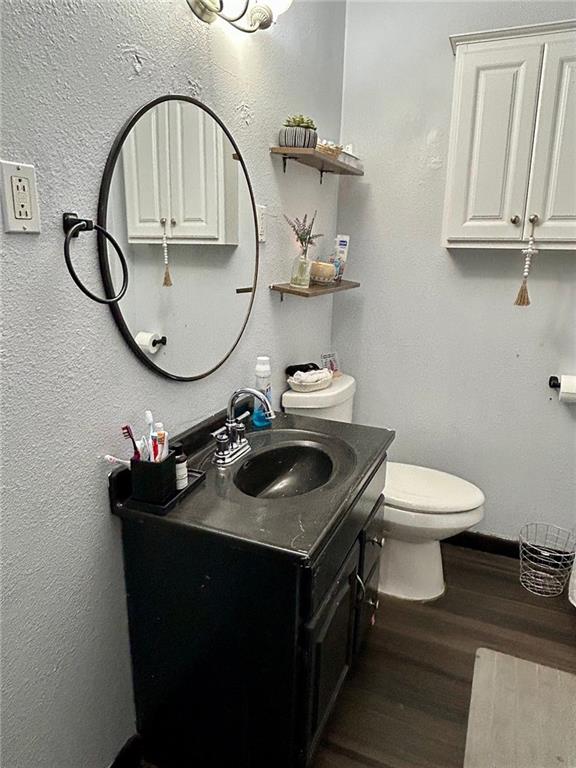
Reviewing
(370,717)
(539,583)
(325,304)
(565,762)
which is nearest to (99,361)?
(370,717)

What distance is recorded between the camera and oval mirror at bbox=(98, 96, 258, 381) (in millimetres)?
1158

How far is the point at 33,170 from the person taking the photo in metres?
0.92

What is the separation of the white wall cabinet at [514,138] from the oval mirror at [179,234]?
2.97 ft

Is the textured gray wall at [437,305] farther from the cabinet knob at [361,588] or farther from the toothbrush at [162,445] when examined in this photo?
the toothbrush at [162,445]

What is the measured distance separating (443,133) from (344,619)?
1883 millimetres

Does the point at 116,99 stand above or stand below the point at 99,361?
above

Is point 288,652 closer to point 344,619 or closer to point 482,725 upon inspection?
point 344,619

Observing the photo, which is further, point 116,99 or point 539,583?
point 539,583

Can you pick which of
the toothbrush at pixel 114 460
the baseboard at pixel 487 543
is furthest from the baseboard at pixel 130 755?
the baseboard at pixel 487 543

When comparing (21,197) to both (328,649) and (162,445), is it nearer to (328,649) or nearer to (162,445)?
(162,445)

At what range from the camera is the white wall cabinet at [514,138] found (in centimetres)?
182

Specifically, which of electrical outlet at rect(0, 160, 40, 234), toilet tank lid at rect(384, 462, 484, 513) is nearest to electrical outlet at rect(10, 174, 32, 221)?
electrical outlet at rect(0, 160, 40, 234)

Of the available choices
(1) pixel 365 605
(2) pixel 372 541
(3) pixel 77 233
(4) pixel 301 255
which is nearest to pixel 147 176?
(3) pixel 77 233

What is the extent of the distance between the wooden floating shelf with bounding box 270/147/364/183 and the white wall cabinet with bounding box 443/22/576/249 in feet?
1.34
